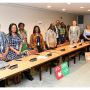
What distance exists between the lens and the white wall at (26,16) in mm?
5930

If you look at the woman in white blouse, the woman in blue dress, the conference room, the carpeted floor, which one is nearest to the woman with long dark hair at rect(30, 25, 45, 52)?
the conference room

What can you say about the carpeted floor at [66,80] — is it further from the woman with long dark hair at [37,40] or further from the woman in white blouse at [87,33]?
the woman in white blouse at [87,33]

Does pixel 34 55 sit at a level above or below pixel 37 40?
below

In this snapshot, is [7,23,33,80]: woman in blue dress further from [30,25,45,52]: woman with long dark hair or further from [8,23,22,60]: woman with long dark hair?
[30,25,45,52]: woman with long dark hair

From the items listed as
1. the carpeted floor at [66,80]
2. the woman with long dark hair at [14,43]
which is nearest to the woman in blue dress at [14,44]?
the woman with long dark hair at [14,43]

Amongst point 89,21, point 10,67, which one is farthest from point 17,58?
point 89,21

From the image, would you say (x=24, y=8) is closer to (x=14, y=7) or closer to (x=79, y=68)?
(x=14, y=7)

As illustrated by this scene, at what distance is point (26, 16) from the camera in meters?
6.94

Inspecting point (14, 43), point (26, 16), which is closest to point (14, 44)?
point (14, 43)

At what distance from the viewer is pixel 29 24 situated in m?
7.16

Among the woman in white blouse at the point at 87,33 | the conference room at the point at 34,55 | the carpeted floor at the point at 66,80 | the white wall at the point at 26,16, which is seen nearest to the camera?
the conference room at the point at 34,55

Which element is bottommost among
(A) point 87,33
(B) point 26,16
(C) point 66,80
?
(C) point 66,80

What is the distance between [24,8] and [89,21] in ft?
20.7

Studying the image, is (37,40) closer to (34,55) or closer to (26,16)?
(34,55)
